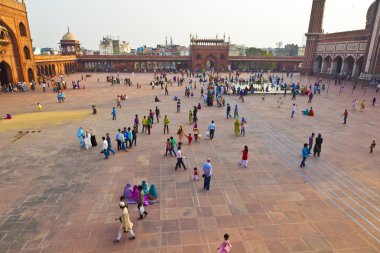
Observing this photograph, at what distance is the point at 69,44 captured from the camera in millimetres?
59469

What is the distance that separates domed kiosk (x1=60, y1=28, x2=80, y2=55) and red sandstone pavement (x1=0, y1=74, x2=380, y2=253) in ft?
169

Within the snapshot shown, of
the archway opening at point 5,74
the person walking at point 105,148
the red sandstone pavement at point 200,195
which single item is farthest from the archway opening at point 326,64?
the archway opening at point 5,74

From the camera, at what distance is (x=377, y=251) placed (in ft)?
19.8

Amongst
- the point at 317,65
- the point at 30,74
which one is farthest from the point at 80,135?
the point at 317,65

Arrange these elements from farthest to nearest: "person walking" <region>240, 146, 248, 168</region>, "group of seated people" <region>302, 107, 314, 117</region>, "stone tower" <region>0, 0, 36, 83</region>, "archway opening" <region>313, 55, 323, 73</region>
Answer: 1. "archway opening" <region>313, 55, 323, 73</region>
2. "stone tower" <region>0, 0, 36, 83</region>
3. "group of seated people" <region>302, 107, 314, 117</region>
4. "person walking" <region>240, 146, 248, 168</region>

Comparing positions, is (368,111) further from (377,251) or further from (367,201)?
(377,251)

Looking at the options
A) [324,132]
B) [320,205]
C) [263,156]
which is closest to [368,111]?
[324,132]

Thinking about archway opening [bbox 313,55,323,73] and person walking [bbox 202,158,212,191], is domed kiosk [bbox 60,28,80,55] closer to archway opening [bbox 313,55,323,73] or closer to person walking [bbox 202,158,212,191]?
archway opening [bbox 313,55,323,73]

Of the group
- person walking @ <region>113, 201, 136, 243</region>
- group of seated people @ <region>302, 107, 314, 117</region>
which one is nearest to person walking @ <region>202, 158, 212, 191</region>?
person walking @ <region>113, 201, 136, 243</region>

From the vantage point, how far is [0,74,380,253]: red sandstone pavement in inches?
251

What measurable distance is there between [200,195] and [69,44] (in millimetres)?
62244

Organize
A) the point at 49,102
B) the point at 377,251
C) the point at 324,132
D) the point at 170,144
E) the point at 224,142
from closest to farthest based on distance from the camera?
the point at 377,251
the point at 170,144
the point at 224,142
the point at 324,132
the point at 49,102

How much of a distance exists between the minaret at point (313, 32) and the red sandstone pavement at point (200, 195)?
A: 42.2m

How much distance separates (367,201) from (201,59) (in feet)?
170
